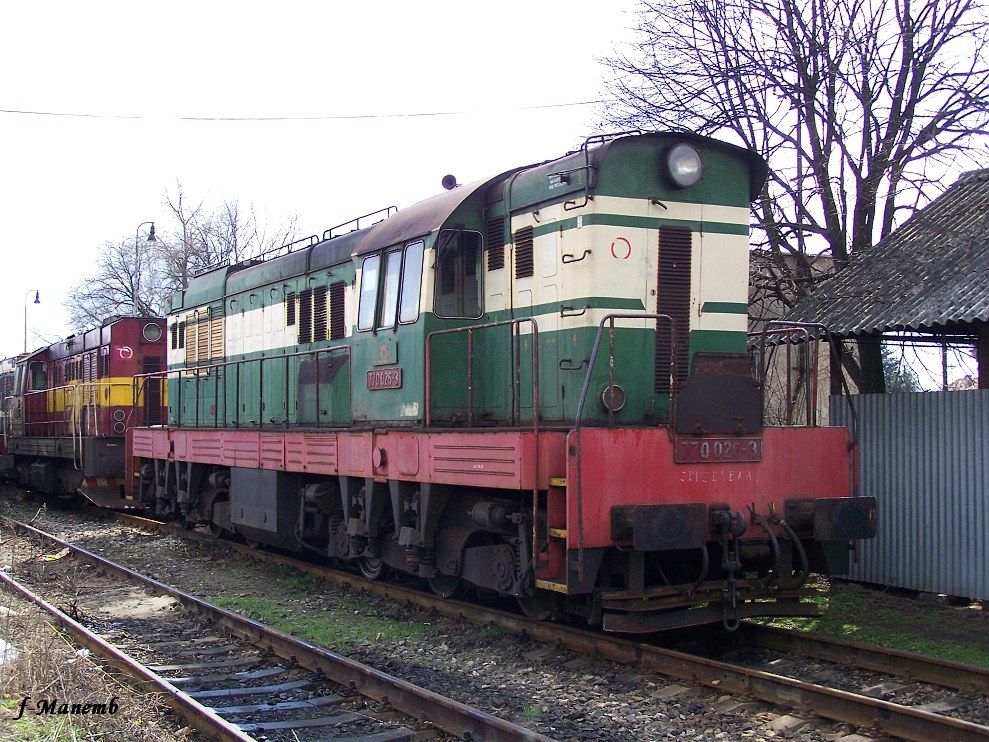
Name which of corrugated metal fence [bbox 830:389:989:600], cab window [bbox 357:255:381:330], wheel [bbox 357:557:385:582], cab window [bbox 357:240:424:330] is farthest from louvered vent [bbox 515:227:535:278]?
corrugated metal fence [bbox 830:389:989:600]

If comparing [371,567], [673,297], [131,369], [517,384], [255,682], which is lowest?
[255,682]

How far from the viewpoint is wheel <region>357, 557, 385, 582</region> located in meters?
10.2

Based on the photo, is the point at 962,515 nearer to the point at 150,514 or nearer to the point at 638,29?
the point at 638,29

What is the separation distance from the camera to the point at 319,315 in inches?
438

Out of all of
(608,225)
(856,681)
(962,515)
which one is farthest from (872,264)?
(856,681)

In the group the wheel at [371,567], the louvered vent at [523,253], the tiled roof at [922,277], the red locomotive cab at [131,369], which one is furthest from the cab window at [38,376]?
the tiled roof at [922,277]

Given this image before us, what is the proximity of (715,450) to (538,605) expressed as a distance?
6.24ft

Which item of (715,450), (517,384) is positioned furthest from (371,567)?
(715,450)

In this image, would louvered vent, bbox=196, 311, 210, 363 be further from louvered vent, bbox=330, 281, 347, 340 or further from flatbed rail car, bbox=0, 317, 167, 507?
louvered vent, bbox=330, 281, 347, 340

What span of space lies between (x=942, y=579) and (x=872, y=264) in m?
3.70

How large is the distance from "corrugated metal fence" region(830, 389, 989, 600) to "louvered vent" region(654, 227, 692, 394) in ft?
9.70

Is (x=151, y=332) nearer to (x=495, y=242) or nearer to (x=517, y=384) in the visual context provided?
(x=495, y=242)

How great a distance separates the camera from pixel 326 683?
270 inches

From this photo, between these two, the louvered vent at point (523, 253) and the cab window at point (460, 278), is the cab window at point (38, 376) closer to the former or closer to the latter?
the cab window at point (460, 278)
